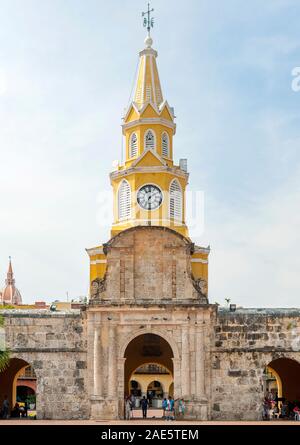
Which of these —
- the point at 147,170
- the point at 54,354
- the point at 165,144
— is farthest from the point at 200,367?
the point at 165,144

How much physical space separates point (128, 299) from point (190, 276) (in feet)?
11.5

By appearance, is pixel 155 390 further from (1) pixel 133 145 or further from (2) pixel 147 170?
(2) pixel 147 170

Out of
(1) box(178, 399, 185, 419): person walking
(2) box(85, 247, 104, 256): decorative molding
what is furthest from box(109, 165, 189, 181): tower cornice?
(1) box(178, 399, 185, 419): person walking

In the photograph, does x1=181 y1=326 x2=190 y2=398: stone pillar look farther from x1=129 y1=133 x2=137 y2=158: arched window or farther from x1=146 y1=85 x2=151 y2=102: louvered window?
x1=146 y1=85 x2=151 y2=102: louvered window

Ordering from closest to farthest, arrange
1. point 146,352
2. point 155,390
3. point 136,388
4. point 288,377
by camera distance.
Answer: point 288,377 → point 146,352 → point 136,388 → point 155,390

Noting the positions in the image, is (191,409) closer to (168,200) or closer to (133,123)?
(168,200)

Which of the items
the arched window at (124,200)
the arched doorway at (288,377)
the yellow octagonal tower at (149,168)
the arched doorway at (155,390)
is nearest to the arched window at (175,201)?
the yellow octagonal tower at (149,168)

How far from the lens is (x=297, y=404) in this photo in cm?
4441

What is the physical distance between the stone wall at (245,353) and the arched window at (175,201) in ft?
44.7

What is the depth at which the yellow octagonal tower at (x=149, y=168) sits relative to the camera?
5225cm

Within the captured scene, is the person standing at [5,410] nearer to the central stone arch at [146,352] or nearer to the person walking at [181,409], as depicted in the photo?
the central stone arch at [146,352]

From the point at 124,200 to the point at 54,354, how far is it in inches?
629

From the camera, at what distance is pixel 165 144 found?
55.1 m
